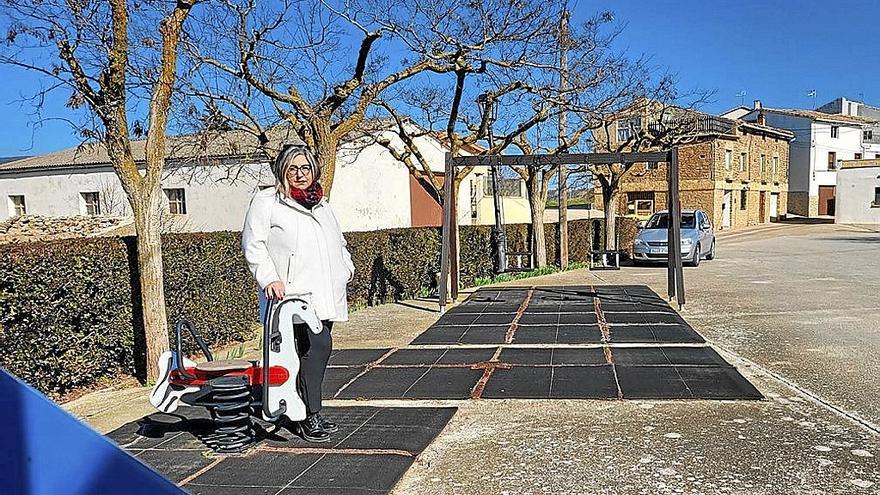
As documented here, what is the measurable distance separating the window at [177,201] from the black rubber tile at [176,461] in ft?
71.8

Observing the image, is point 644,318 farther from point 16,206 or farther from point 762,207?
point 762,207

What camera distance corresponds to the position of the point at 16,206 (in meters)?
28.5

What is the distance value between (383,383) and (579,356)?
219 cm

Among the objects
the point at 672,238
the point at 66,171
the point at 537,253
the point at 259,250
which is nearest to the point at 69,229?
the point at 66,171

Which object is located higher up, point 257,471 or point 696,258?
point 257,471

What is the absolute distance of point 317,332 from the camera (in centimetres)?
432

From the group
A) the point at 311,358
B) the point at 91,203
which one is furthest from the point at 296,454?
the point at 91,203

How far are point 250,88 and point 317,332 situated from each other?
6.61 meters

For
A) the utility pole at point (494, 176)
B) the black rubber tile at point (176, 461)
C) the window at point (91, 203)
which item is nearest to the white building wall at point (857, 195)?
the utility pole at point (494, 176)

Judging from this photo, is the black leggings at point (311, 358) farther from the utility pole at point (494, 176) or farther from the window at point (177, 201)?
the window at point (177, 201)

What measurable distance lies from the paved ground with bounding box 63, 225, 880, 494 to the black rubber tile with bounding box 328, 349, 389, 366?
19.5 inches

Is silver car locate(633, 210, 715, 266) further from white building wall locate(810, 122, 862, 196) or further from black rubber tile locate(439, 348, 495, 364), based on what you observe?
white building wall locate(810, 122, 862, 196)

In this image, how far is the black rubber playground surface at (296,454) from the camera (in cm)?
390

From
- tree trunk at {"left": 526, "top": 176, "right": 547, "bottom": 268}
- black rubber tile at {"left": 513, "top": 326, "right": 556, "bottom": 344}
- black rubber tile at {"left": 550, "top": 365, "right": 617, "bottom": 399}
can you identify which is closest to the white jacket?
black rubber tile at {"left": 550, "top": 365, "right": 617, "bottom": 399}
